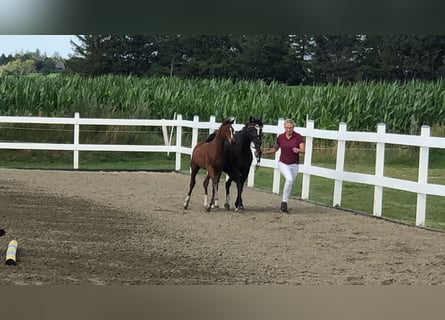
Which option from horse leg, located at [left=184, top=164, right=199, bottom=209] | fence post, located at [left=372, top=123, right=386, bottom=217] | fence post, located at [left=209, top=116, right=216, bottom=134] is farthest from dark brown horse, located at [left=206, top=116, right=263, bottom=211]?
fence post, located at [left=372, top=123, right=386, bottom=217]

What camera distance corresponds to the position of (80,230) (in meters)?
5.47

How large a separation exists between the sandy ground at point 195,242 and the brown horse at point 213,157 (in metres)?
0.21

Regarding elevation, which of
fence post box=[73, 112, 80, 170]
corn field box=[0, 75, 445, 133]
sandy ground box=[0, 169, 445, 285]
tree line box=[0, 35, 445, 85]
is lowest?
sandy ground box=[0, 169, 445, 285]

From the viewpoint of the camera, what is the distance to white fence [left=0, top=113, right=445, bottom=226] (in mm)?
5957

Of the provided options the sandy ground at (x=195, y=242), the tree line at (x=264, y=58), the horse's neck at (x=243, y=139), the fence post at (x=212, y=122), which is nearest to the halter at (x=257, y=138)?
the horse's neck at (x=243, y=139)

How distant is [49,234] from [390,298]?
96.2 inches

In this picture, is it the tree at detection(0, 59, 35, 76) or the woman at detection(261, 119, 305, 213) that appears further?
the woman at detection(261, 119, 305, 213)

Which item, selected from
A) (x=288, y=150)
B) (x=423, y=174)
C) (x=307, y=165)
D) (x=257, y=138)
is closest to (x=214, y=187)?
(x=257, y=138)

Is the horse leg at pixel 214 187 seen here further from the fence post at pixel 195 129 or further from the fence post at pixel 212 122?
the fence post at pixel 195 129

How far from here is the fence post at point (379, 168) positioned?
20.7 feet

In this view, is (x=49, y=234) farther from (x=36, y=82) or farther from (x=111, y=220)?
(x=36, y=82)

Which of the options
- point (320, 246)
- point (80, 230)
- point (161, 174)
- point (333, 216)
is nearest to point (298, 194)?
point (333, 216)

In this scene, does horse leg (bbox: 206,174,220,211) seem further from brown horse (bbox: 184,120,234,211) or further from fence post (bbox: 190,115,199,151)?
fence post (bbox: 190,115,199,151)
